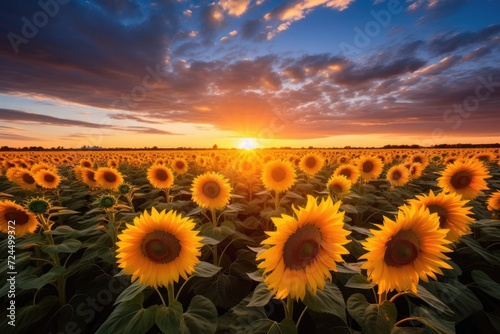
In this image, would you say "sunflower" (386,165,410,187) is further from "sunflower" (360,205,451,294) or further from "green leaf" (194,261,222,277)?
"green leaf" (194,261,222,277)

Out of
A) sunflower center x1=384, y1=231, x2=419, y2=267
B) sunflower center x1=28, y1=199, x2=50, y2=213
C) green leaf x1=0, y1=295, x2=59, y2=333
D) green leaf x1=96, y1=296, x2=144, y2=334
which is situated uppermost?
sunflower center x1=384, y1=231, x2=419, y2=267

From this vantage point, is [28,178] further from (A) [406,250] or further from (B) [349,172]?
(A) [406,250]

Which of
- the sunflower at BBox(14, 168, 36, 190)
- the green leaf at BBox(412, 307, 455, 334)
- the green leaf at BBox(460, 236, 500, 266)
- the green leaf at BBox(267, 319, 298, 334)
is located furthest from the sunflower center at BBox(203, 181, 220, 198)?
the sunflower at BBox(14, 168, 36, 190)

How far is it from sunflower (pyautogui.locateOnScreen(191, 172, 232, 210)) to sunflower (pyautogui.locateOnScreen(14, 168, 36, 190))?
508 centimetres

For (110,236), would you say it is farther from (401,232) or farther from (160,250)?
(401,232)

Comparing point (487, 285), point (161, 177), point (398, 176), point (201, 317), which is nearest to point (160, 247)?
point (201, 317)

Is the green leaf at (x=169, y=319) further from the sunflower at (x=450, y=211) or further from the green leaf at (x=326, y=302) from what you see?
the sunflower at (x=450, y=211)

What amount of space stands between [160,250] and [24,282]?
211cm

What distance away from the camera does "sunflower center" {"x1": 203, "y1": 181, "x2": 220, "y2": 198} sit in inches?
211

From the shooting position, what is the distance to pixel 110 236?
4289 mm

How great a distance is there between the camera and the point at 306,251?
1.99 meters

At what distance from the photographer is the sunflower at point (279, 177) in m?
6.48

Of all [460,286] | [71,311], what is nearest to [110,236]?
[71,311]

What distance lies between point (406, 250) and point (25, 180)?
8.87 metres
